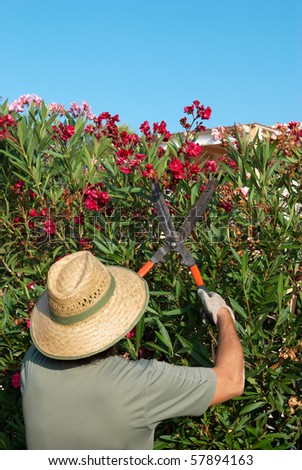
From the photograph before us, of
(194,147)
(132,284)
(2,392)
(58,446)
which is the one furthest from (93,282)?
(2,392)

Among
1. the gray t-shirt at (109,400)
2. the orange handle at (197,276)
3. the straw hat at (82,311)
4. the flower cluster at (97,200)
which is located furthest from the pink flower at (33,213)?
the gray t-shirt at (109,400)

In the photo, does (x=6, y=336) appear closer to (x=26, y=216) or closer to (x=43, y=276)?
(x=43, y=276)

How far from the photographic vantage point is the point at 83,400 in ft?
6.34

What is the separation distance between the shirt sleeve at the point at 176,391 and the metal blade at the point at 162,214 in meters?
0.86

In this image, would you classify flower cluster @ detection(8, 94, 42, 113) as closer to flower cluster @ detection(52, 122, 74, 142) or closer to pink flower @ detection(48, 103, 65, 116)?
pink flower @ detection(48, 103, 65, 116)

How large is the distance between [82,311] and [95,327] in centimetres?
7

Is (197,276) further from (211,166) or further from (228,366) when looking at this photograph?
(211,166)

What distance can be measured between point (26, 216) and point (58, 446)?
193 centimetres

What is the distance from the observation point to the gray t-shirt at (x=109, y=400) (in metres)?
1.93

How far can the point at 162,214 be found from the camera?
2812 mm

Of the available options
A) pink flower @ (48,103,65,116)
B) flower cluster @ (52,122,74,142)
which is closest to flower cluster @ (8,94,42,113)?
pink flower @ (48,103,65,116)

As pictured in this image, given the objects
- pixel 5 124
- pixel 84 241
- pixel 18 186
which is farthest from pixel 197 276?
pixel 5 124

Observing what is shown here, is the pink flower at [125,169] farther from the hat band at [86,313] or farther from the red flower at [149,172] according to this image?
the hat band at [86,313]

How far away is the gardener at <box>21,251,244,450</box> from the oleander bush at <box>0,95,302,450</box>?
2.17 ft
